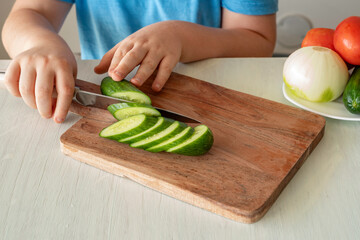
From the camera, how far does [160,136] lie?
2.42 feet

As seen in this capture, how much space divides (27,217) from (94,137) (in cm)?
20

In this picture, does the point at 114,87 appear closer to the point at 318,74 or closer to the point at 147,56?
the point at 147,56

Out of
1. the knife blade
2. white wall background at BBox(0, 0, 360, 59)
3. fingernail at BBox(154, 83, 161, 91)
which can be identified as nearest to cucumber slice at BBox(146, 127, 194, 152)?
the knife blade

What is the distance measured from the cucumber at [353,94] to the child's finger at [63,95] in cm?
56

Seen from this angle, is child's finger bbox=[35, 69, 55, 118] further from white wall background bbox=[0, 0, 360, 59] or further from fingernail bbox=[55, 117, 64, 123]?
white wall background bbox=[0, 0, 360, 59]

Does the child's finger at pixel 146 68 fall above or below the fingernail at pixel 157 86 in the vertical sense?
above

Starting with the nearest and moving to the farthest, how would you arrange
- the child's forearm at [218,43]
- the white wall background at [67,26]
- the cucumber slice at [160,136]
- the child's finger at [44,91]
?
the cucumber slice at [160,136] < the child's finger at [44,91] < the child's forearm at [218,43] < the white wall background at [67,26]

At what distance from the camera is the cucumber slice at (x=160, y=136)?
74cm

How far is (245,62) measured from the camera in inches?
41.8

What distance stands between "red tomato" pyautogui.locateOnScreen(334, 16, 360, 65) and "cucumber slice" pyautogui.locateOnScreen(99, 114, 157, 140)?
1.42ft

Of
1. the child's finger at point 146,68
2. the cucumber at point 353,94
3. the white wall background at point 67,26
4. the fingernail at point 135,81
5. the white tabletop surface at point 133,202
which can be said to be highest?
the cucumber at point 353,94

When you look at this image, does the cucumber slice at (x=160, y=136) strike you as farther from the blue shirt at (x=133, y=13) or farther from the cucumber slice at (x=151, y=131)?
the blue shirt at (x=133, y=13)

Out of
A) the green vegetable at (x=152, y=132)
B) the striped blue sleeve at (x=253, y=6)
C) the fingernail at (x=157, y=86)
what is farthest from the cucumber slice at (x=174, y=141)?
the striped blue sleeve at (x=253, y=6)

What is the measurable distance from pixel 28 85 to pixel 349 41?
675 mm
